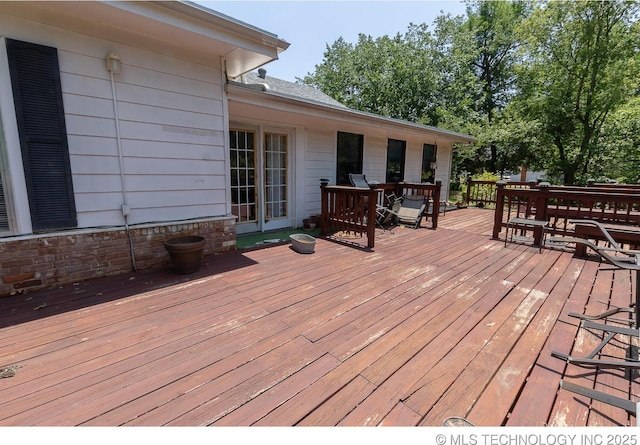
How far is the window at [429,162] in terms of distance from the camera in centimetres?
909

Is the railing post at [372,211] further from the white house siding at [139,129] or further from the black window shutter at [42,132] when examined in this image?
the black window shutter at [42,132]

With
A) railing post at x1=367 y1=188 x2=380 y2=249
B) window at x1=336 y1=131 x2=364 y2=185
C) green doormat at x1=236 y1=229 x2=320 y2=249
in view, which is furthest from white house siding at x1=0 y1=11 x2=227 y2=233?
window at x1=336 y1=131 x2=364 y2=185

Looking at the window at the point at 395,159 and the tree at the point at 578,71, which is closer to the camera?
the window at the point at 395,159

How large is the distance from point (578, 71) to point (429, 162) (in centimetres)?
691

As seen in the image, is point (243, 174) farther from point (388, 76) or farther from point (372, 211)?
point (388, 76)

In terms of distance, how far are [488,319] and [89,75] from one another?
4420 mm

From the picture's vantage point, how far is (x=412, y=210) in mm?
6305

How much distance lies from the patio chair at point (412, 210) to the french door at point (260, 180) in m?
2.52

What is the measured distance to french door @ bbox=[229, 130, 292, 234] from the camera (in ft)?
16.4

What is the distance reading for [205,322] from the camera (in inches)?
91.0

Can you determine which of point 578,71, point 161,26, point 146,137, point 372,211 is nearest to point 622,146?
point 578,71

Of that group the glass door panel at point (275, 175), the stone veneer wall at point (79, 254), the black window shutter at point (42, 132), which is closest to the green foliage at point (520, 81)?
the glass door panel at point (275, 175)
